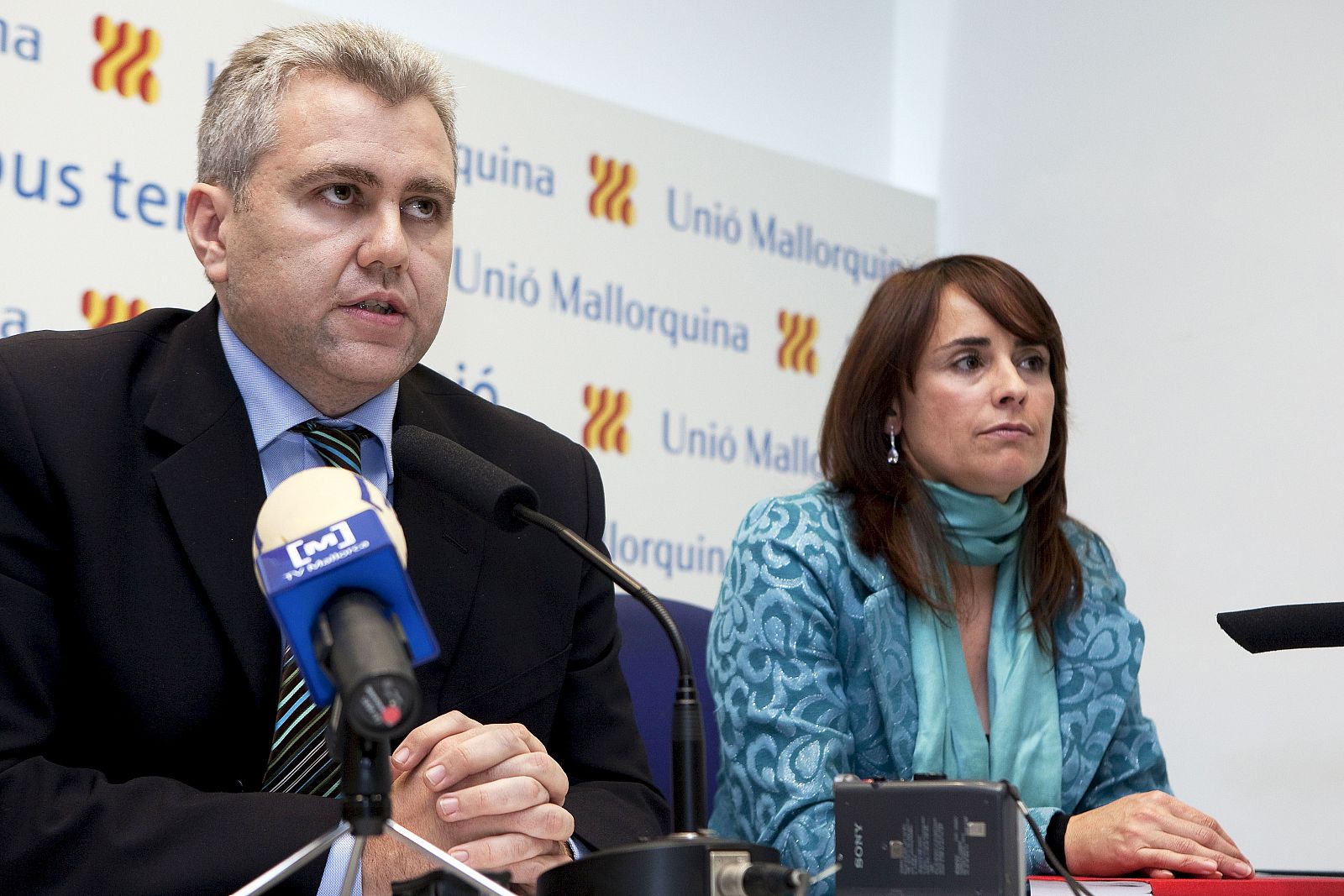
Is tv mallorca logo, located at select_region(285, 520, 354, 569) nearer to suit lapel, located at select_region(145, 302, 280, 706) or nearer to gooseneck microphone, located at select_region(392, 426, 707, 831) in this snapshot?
gooseneck microphone, located at select_region(392, 426, 707, 831)

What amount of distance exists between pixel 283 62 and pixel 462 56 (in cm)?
155

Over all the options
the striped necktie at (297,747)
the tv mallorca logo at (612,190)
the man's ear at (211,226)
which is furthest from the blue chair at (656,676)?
the tv mallorca logo at (612,190)

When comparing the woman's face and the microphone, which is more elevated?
the woman's face

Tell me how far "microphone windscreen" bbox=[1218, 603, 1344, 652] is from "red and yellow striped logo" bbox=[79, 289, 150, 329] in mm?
1948

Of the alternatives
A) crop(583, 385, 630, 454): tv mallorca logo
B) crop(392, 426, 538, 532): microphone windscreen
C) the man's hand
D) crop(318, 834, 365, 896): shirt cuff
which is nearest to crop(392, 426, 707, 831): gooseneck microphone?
crop(392, 426, 538, 532): microphone windscreen

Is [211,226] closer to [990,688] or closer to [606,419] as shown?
[990,688]

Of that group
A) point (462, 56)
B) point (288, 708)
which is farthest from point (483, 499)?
point (462, 56)

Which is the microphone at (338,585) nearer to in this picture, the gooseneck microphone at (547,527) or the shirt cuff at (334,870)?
the gooseneck microphone at (547,527)

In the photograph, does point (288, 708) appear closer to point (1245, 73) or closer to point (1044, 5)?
point (1245, 73)

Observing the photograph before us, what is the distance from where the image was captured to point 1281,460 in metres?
3.46

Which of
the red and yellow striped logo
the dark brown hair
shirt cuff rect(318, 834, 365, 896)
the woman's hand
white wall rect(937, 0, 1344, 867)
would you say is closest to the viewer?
shirt cuff rect(318, 834, 365, 896)

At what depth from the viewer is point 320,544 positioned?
3.17 ft

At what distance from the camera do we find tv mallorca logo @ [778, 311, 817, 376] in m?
3.88

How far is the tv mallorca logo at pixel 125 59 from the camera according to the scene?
2.75 meters
